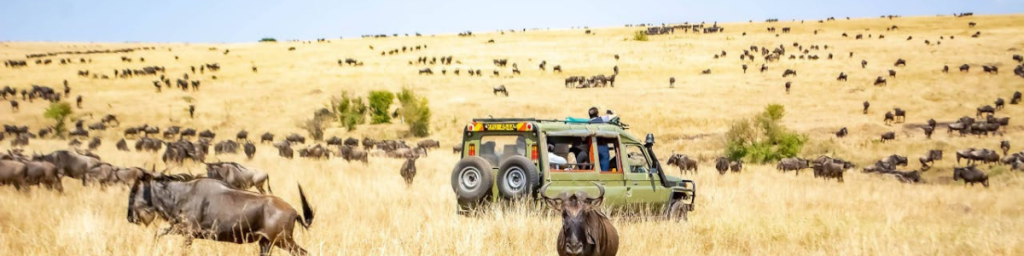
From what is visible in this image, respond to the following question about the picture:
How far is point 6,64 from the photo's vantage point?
259ft

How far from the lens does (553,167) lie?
10.5 metres

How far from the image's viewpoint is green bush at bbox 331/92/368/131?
49.2m

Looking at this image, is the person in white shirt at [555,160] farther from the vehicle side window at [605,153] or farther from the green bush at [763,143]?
the green bush at [763,143]

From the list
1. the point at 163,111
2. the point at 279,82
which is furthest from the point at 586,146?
Answer: the point at 279,82

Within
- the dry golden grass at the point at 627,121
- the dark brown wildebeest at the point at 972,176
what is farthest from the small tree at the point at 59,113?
the dark brown wildebeest at the point at 972,176

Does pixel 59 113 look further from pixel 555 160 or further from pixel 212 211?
pixel 212 211

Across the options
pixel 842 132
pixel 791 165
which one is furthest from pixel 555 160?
pixel 842 132

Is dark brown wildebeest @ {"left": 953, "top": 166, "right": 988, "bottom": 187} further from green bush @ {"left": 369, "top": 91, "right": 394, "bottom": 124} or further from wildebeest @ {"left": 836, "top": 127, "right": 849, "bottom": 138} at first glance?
green bush @ {"left": 369, "top": 91, "right": 394, "bottom": 124}

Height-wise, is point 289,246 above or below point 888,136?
above

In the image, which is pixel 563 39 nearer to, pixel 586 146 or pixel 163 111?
pixel 163 111

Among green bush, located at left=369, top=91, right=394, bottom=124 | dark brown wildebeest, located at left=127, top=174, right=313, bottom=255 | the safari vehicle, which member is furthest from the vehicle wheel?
green bush, located at left=369, top=91, right=394, bottom=124

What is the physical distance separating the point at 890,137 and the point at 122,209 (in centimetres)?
3776

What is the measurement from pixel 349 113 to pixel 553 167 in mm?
41078

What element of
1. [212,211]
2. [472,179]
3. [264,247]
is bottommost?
[472,179]
